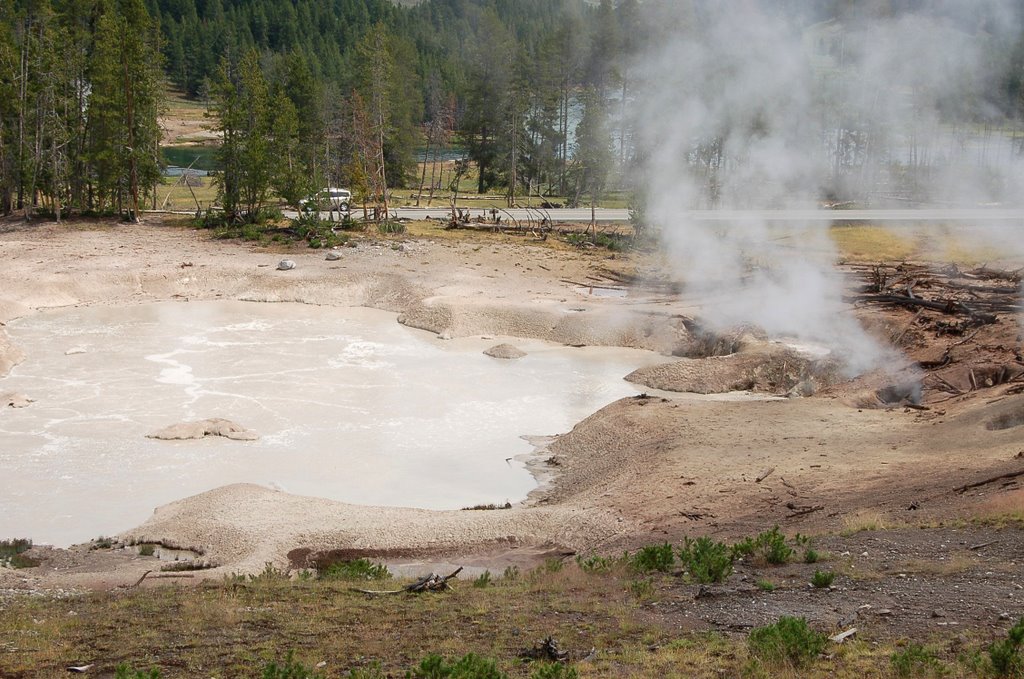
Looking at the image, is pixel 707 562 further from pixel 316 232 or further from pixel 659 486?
pixel 316 232

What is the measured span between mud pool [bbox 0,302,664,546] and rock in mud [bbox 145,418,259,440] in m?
0.27

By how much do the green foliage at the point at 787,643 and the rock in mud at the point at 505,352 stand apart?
68.8 ft

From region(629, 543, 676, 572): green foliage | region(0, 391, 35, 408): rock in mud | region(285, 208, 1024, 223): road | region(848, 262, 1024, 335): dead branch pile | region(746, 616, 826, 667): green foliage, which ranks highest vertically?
region(285, 208, 1024, 223): road

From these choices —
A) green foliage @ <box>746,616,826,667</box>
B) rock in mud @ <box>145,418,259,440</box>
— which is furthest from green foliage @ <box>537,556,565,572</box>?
rock in mud @ <box>145,418,259,440</box>

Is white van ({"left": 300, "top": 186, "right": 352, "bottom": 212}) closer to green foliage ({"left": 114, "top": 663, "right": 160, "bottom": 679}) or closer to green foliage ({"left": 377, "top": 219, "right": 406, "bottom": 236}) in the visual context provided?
green foliage ({"left": 377, "top": 219, "right": 406, "bottom": 236})

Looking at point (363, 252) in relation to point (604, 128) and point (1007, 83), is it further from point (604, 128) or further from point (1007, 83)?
point (1007, 83)

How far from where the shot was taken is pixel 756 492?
16.9 meters

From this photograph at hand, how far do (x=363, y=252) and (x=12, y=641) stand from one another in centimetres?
3331

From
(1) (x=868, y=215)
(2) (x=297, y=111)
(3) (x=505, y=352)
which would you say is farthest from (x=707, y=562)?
(2) (x=297, y=111)

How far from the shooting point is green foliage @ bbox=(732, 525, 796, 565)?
40.4 ft

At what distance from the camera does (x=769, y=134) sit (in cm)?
3066

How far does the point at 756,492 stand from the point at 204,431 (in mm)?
11997

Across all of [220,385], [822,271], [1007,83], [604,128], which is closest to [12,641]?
[220,385]

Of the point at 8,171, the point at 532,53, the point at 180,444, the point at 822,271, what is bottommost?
the point at 180,444
